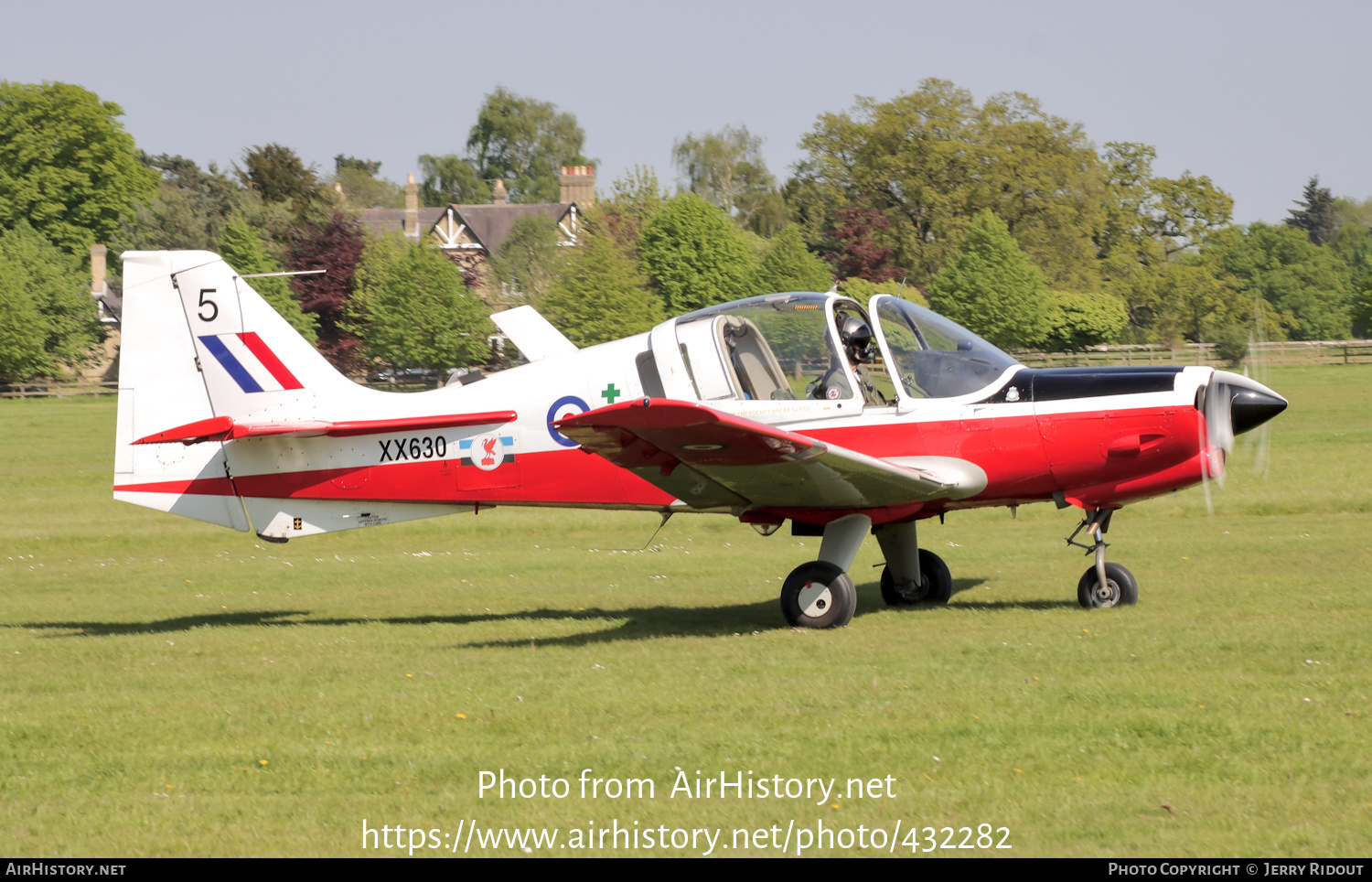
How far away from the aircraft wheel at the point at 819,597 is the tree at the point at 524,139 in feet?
395

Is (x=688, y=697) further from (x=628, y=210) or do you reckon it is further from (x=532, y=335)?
(x=628, y=210)

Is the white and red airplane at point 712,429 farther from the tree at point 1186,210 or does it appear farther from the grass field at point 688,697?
the tree at point 1186,210

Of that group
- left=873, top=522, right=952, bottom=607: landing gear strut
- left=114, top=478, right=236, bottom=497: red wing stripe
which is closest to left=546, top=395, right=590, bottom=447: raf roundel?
left=873, top=522, right=952, bottom=607: landing gear strut

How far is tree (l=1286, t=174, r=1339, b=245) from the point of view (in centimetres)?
14462

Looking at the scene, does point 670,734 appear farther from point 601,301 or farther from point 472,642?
point 601,301

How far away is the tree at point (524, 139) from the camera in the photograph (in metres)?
128

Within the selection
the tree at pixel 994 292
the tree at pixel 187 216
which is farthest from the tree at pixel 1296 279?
the tree at pixel 187 216

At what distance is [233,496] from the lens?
36.5 ft

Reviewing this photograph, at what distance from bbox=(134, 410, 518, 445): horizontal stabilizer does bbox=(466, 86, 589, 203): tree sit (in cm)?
11861

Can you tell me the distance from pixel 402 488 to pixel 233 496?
1543 mm

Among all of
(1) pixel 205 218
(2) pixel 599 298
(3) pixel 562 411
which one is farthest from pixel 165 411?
(1) pixel 205 218

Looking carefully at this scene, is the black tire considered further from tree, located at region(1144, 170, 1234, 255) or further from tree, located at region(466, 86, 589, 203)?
tree, located at region(466, 86, 589, 203)

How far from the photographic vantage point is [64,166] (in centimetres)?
9162
